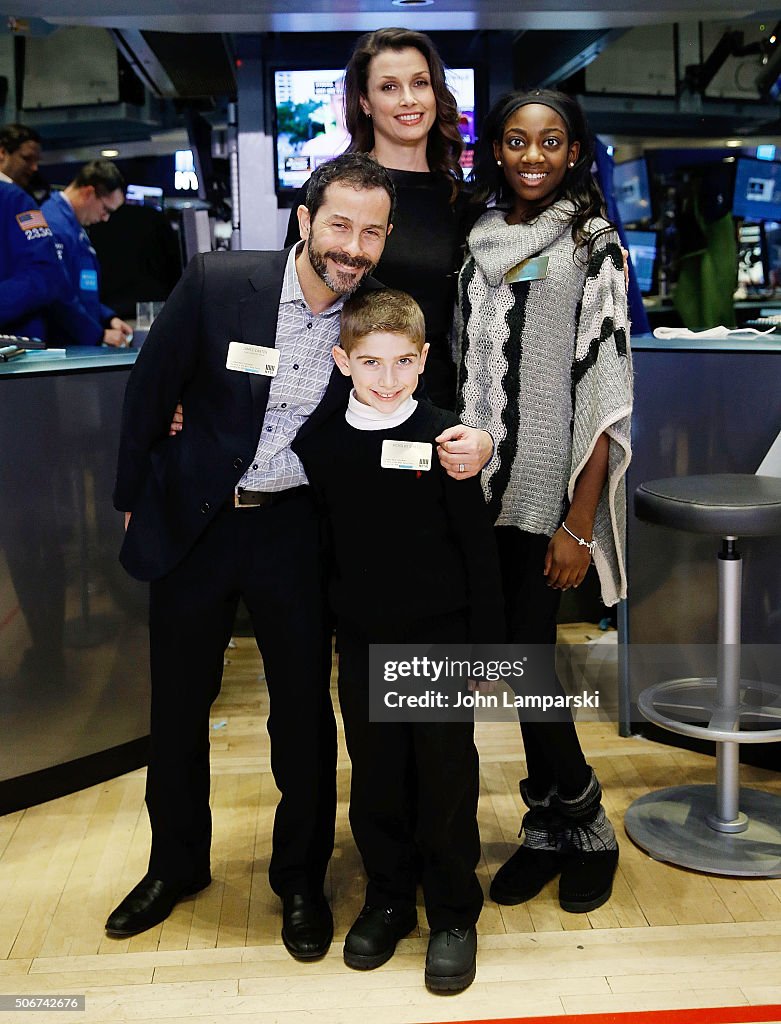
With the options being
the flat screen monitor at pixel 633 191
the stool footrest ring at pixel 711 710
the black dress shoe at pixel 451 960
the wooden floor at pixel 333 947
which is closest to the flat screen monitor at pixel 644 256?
the flat screen monitor at pixel 633 191

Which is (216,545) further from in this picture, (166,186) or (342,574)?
(166,186)

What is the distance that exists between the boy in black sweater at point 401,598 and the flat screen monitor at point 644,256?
4478 mm

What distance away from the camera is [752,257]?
6.41 meters

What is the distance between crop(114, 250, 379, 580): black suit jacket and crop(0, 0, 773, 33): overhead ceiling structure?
2228 millimetres

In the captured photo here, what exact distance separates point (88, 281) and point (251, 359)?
3.51 m

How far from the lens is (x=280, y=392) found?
7.39ft

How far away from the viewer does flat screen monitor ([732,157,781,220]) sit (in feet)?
21.6

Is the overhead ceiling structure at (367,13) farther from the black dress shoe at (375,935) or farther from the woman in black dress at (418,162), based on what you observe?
the black dress shoe at (375,935)

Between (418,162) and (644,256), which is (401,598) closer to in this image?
(418,162)

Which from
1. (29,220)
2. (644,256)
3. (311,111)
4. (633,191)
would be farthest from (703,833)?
(633,191)

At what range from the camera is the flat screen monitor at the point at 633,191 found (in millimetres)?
6660

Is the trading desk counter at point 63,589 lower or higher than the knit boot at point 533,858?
higher

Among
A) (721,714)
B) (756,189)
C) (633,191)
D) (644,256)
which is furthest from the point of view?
(633,191)

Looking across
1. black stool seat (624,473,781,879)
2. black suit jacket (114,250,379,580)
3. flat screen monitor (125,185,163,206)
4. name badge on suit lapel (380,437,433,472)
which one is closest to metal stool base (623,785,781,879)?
black stool seat (624,473,781,879)
